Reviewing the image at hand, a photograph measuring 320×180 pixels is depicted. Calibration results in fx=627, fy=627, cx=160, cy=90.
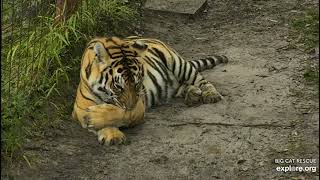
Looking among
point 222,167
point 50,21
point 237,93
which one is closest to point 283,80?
point 237,93

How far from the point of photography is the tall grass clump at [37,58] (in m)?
4.91

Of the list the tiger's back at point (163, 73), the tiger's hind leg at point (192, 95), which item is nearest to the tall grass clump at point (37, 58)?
the tiger's back at point (163, 73)

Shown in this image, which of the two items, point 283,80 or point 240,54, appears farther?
point 240,54

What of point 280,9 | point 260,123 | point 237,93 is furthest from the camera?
point 280,9

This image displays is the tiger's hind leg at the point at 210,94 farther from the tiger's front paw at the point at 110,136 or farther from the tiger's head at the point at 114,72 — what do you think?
the tiger's front paw at the point at 110,136

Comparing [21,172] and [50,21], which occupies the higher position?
[50,21]

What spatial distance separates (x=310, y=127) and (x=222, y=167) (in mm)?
942

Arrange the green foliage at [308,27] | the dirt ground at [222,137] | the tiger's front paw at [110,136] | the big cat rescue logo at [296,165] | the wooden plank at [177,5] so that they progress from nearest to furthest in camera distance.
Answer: the big cat rescue logo at [296,165] < the dirt ground at [222,137] < the tiger's front paw at [110,136] < the green foliage at [308,27] < the wooden plank at [177,5]

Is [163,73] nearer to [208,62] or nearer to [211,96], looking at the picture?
[211,96]

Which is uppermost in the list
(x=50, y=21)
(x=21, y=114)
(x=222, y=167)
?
(x=50, y=21)

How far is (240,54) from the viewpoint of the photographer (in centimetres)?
736

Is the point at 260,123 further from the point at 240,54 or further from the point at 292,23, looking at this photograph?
the point at 292,23

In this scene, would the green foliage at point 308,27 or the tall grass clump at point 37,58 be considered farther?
the green foliage at point 308,27

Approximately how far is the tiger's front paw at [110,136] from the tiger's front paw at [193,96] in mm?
1062
